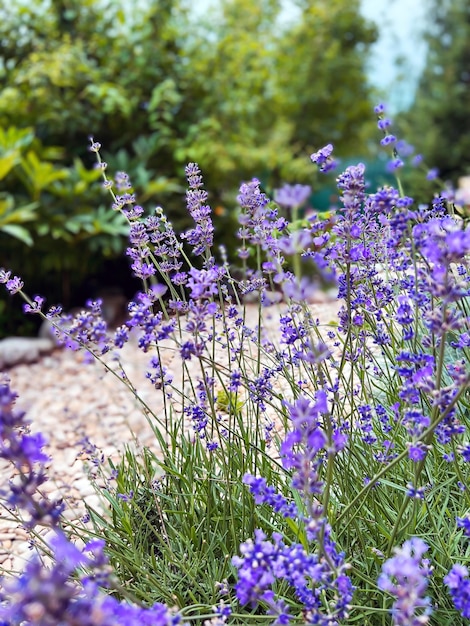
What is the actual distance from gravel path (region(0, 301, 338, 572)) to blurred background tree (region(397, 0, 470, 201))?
305 inches

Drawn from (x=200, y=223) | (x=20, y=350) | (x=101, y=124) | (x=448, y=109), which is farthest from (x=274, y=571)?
(x=448, y=109)

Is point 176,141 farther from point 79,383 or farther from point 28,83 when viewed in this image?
point 79,383

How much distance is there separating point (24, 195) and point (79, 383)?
1.97 metres

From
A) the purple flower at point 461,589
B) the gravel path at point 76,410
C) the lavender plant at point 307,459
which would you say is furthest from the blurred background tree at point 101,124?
the purple flower at point 461,589

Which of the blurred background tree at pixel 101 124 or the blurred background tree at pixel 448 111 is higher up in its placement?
the blurred background tree at pixel 448 111

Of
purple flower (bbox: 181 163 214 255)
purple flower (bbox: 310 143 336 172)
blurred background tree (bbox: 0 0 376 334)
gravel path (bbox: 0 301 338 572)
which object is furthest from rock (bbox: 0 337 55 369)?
purple flower (bbox: 310 143 336 172)

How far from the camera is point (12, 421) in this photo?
31.0 inches

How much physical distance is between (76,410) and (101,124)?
327cm

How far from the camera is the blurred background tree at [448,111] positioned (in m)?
11.2

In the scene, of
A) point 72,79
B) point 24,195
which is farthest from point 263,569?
point 72,79

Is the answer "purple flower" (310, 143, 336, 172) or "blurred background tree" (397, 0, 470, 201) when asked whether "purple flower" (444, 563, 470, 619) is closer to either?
"purple flower" (310, 143, 336, 172)

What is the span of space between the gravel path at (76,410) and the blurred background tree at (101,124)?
1.01m

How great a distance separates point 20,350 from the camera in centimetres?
457

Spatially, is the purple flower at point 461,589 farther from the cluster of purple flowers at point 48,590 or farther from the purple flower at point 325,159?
the purple flower at point 325,159
